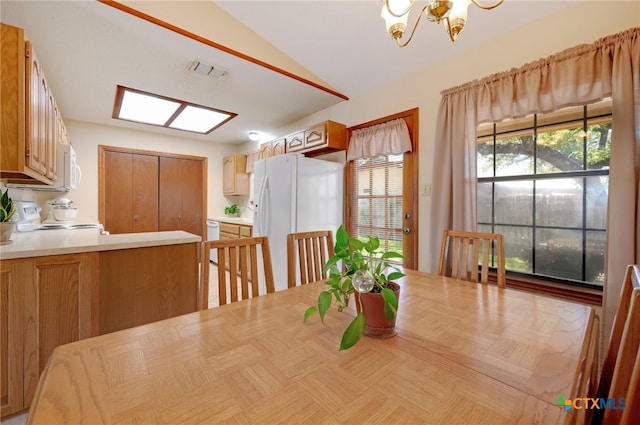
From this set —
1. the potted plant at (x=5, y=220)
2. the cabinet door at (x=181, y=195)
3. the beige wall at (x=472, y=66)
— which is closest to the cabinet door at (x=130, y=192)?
the cabinet door at (x=181, y=195)

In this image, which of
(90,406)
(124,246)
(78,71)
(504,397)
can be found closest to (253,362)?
(90,406)

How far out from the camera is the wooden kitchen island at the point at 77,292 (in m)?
1.36

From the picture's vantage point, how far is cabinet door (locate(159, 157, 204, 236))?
455 centimetres

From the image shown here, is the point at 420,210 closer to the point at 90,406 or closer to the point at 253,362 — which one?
the point at 253,362

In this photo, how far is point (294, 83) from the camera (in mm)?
2723

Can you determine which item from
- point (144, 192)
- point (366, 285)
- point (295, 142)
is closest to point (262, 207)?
point (295, 142)

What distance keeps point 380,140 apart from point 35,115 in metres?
2.59

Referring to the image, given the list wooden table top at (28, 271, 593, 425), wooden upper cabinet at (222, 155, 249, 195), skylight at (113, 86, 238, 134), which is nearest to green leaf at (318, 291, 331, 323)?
wooden table top at (28, 271, 593, 425)

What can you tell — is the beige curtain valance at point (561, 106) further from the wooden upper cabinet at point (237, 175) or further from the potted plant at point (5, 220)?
the wooden upper cabinet at point (237, 175)

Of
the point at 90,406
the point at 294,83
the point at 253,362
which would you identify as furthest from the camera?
the point at 294,83

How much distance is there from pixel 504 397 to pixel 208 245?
1.12m

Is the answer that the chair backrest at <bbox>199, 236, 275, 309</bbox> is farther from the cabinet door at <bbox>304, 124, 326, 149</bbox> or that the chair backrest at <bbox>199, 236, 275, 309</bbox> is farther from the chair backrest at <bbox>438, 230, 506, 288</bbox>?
the cabinet door at <bbox>304, 124, 326, 149</bbox>

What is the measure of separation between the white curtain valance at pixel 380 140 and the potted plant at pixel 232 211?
292cm

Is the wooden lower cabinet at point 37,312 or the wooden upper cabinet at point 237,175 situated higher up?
the wooden upper cabinet at point 237,175
